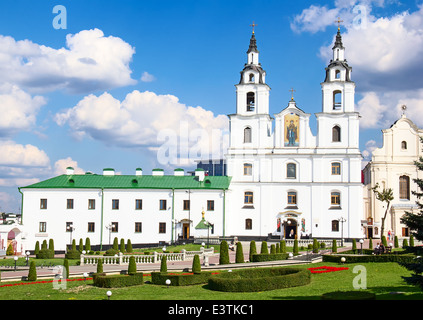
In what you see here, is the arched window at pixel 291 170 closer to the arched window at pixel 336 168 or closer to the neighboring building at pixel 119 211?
the arched window at pixel 336 168

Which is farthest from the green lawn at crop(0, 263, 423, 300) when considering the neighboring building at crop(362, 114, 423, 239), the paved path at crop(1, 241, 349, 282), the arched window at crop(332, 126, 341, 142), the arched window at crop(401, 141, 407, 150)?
Answer: the arched window at crop(401, 141, 407, 150)

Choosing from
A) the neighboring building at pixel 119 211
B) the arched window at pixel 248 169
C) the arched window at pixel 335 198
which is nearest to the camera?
the neighboring building at pixel 119 211

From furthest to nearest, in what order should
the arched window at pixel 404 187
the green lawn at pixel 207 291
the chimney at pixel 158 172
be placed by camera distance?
the arched window at pixel 404 187 < the chimney at pixel 158 172 < the green lawn at pixel 207 291

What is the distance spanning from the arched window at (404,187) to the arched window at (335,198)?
9.11 meters

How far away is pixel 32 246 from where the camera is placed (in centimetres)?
5684

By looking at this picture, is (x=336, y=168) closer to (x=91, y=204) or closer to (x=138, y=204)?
(x=138, y=204)

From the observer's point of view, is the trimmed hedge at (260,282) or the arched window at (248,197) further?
the arched window at (248,197)

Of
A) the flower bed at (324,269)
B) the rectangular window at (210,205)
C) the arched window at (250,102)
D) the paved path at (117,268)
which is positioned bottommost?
the paved path at (117,268)

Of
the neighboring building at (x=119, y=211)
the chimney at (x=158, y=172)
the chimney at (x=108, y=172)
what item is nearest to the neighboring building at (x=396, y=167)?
the neighboring building at (x=119, y=211)

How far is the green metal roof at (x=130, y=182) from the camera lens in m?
58.5

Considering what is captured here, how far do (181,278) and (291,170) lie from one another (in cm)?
3397

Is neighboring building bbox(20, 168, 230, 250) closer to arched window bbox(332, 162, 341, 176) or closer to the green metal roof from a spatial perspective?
the green metal roof

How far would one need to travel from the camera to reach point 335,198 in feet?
190
